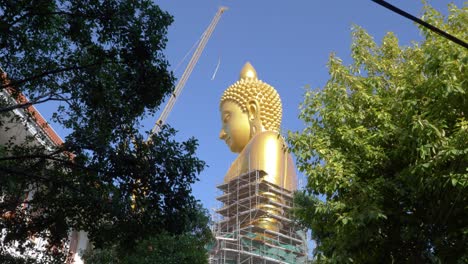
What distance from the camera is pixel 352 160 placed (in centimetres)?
910

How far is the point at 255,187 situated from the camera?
3634cm

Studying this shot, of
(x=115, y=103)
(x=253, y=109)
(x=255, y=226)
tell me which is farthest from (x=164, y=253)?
(x=253, y=109)

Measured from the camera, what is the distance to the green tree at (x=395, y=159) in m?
7.72

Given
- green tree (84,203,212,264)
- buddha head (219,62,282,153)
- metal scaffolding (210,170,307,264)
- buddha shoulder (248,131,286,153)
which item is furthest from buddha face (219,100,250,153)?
green tree (84,203,212,264)

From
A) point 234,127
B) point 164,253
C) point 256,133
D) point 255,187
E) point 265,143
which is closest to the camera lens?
point 164,253

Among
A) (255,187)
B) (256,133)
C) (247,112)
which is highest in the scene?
(247,112)

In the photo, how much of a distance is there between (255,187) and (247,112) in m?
6.37

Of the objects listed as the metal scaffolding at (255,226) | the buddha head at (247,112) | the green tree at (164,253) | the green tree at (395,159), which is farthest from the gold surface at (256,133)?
the green tree at (395,159)

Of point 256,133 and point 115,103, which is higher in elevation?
point 256,133

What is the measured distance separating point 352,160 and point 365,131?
537mm

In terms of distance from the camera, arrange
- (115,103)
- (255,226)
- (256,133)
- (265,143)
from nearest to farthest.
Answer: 1. (115,103)
2. (255,226)
3. (265,143)
4. (256,133)

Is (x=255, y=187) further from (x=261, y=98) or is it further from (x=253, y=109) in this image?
(x=261, y=98)

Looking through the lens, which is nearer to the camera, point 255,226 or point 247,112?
point 255,226

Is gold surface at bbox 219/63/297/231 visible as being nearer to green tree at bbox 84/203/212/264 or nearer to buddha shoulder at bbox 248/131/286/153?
buddha shoulder at bbox 248/131/286/153
